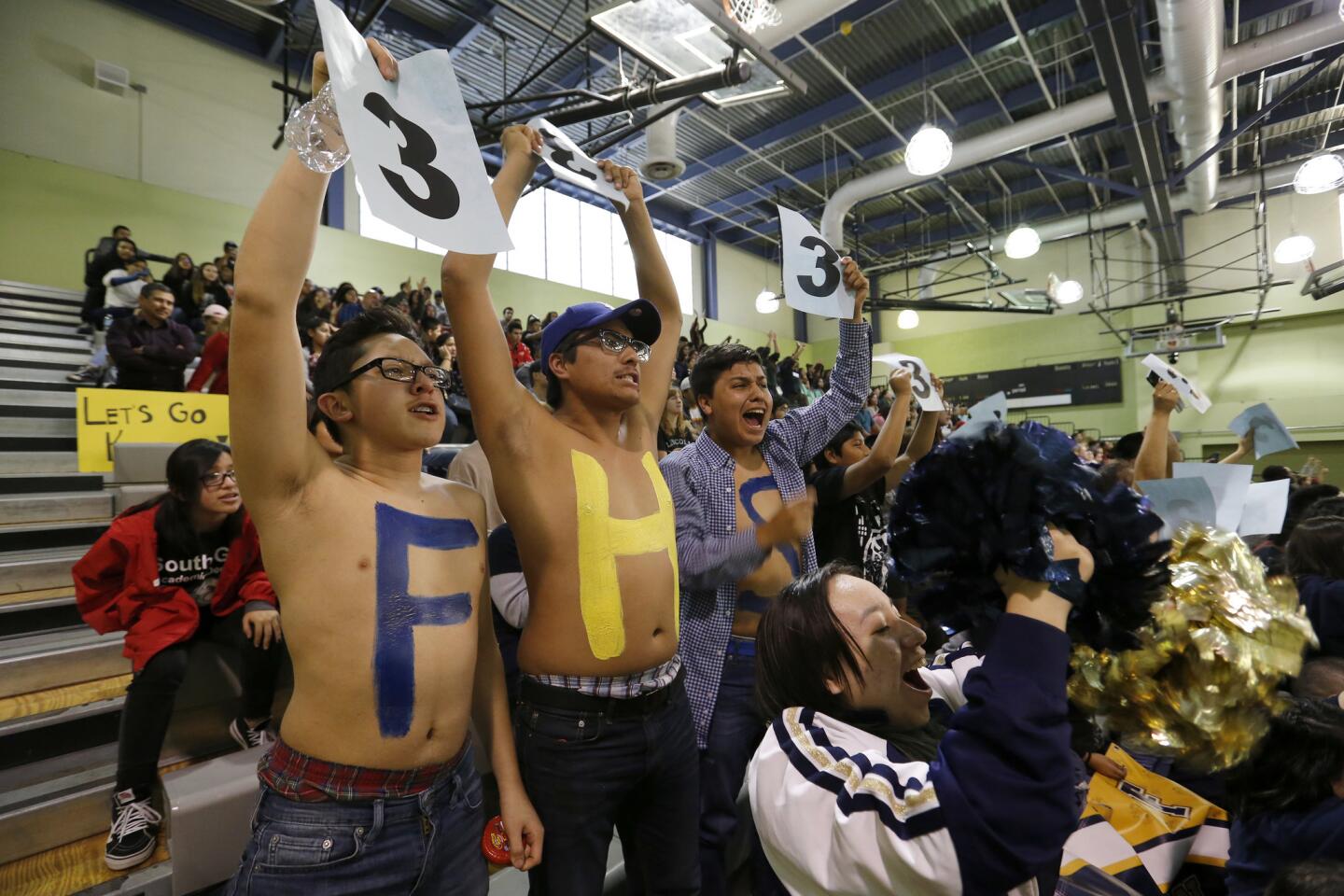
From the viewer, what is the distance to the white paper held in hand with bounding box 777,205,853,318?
235 centimetres

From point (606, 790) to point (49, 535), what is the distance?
3.65m

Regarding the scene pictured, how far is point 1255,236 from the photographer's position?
1165 cm

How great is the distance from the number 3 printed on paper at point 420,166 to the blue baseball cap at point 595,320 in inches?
22.0

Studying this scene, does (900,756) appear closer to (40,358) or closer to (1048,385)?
(40,358)

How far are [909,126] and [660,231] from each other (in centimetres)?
537

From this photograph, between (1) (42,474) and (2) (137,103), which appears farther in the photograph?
(2) (137,103)

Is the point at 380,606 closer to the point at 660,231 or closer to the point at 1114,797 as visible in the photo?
the point at 1114,797

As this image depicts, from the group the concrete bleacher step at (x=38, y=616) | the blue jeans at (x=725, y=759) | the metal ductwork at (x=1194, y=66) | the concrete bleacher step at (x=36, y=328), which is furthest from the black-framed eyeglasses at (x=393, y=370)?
the concrete bleacher step at (x=36, y=328)

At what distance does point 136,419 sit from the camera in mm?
3555

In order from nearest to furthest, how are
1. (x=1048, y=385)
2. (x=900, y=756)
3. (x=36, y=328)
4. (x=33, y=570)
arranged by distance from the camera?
(x=900, y=756), (x=33, y=570), (x=36, y=328), (x=1048, y=385)

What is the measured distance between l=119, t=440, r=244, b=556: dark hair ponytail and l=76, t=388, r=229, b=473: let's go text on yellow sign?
1.29m

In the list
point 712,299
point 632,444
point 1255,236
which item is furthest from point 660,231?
point 632,444

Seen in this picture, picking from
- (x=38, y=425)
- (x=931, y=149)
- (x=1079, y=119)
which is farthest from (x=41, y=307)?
(x=1079, y=119)

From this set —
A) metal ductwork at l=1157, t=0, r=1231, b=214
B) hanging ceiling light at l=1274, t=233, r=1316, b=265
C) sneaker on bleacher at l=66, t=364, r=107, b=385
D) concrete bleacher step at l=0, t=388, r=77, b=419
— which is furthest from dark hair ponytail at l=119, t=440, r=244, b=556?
hanging ceiling light at l=1274, t=233, r=1316, b=265
